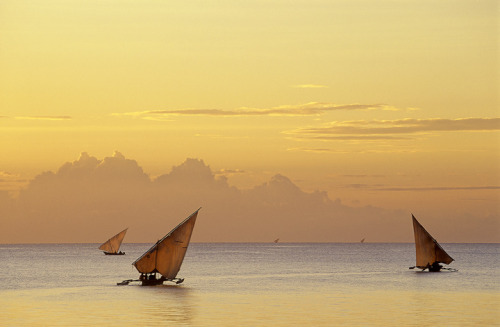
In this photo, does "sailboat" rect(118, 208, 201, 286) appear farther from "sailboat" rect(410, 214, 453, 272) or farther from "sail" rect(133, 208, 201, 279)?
"sailboat" rect(410, 214, 453, 272)

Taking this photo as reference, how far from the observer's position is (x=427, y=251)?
4040 inches

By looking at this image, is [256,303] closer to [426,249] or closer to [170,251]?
[170,251]

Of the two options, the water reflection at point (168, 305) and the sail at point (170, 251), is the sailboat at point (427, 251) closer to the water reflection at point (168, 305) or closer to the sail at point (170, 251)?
the water reflection at point (168, 305)

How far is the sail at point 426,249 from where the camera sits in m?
96.9

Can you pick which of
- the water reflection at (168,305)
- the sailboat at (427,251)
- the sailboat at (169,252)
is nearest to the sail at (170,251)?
the sailboat at (169,252)

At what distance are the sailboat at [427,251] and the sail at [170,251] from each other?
3199 centimetres

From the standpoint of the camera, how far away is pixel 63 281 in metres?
95.8

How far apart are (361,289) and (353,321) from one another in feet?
91.8

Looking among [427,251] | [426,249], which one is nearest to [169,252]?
[426,249]

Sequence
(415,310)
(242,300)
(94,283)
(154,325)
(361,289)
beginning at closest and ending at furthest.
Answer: (154,325) < (415,310) < (242,300) < (361,289) < (94,283)

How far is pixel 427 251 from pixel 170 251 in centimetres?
3998

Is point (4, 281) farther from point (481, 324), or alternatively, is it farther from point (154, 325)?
point (481, 324)

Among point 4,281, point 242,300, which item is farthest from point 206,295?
point 4,281

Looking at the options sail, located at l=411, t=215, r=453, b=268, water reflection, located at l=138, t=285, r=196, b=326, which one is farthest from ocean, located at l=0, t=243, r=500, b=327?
sail, located at l=411, t=215, r=453, b=268
